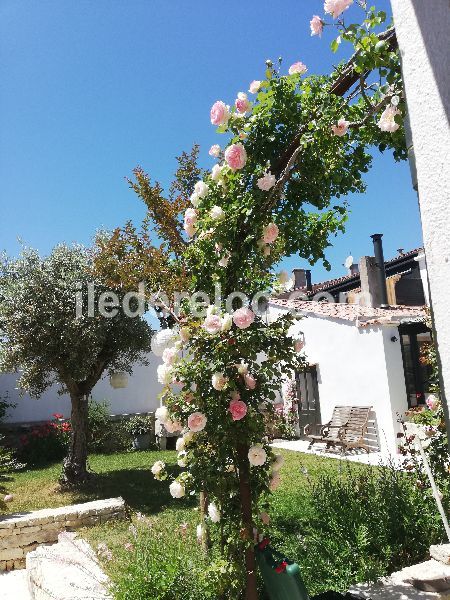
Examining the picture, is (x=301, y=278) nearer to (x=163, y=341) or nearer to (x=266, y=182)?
(x=163, y=341)

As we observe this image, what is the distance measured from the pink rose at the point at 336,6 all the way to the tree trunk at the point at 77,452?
9.24m

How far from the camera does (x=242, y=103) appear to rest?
346cm

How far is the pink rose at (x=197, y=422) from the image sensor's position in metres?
3.16

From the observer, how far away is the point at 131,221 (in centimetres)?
685

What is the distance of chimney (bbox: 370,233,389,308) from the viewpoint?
1470cm

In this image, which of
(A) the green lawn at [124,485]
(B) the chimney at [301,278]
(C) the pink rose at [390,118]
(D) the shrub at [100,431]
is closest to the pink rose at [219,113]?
(C) the pink rose at [390,118]

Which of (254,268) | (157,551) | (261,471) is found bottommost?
(157,551)

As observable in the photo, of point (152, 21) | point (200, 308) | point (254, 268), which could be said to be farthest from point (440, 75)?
point (152, 21)

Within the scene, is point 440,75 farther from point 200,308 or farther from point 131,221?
point 131,221

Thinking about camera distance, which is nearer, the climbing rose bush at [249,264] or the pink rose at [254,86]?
the climbing rose bush at [249,264]

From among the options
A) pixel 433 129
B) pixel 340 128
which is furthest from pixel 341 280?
pixel 433 129

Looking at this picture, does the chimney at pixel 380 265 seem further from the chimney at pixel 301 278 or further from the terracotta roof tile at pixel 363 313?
the chimney at pixel 301 278

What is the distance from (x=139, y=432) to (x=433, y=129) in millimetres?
15546

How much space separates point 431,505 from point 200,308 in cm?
300
